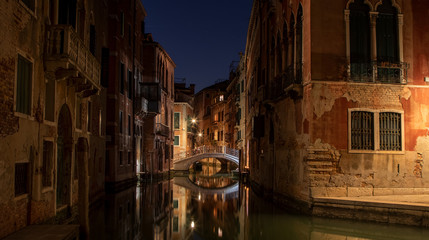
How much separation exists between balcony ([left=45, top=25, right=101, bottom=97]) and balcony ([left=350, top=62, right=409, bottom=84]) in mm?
8860

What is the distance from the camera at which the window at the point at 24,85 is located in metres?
8.79

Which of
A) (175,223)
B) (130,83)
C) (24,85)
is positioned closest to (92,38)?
(24,85)

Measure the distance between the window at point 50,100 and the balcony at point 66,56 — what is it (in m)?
0.25

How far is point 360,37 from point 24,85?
441 inches

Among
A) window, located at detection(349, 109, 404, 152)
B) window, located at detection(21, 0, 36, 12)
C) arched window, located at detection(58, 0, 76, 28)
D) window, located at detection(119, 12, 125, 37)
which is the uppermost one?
window, located at detection(119, 12, 125, 37)

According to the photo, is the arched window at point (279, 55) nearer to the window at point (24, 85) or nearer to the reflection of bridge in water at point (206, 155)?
the window at point (24, 85)

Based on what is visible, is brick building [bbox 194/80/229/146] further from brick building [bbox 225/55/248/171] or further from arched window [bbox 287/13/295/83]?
arched window [bbox 287/13/295/83]

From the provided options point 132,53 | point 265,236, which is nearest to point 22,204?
point 265,236

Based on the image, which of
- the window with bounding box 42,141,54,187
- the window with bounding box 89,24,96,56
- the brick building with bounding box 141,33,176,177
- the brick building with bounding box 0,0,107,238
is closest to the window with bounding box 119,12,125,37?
the brick building with bounding box 141,33,176,177

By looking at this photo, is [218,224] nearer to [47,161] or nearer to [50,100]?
[47,161]

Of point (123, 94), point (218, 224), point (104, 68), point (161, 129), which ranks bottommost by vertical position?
point (218, 224)

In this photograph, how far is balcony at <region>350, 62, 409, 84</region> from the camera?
14750mm

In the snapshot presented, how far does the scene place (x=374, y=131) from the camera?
14.7 metres

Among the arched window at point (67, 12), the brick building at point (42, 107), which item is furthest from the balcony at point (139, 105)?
the arched window at point (67, 12)
